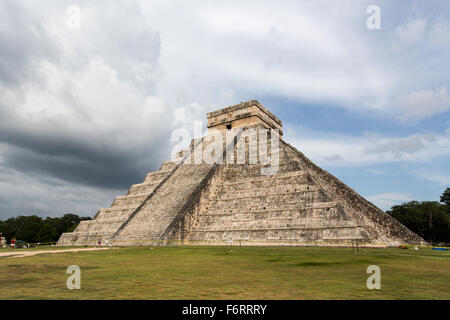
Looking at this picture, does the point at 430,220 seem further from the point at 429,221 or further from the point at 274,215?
the point at 274,215

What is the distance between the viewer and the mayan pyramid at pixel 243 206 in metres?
15.3

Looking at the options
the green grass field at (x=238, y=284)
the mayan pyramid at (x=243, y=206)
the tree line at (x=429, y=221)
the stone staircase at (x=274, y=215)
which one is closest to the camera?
the green grass field at (x=238, y=284)

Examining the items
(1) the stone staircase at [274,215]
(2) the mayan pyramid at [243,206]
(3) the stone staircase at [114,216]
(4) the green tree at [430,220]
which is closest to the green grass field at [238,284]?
(1) the stone staircase at [274,215]

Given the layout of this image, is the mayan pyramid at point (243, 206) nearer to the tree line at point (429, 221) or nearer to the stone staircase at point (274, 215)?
the stone staircase at point (274, 215)

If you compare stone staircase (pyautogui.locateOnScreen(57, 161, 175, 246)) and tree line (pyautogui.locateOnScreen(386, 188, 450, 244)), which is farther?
tree line (pyautogui.locateOnScreen(386, 188, 450, 244))

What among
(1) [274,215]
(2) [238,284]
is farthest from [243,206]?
(2) [238,284]

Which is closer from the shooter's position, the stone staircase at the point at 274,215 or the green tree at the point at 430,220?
the stone staircase at the point at 274,215

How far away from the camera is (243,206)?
1834 cm

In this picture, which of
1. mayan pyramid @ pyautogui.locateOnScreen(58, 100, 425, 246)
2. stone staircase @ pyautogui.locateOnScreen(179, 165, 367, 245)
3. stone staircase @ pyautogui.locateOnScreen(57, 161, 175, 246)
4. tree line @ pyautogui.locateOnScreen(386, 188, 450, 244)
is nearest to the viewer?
stone staircase @ pyautogui.locateOnScreen(179, 165, 367, 245)

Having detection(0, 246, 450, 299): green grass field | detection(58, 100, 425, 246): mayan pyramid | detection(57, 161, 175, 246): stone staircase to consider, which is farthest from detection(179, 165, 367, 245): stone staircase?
detection(0, 246, 450, 299): green grass field

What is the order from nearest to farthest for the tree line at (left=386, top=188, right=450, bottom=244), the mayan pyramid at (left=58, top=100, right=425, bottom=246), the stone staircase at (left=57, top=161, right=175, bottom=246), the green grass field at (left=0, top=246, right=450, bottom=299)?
the green grass field at (left=0, top=246, right=450, bottom=299), the mayan pyramid at (left=58, top=100, right=425, bottom=246), the stone staircase at (left=57, top=161, right=175, bottom=246), the tree line at (left=386, top=188, right=450, bottom=244)

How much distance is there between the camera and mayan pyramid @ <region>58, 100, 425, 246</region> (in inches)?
601

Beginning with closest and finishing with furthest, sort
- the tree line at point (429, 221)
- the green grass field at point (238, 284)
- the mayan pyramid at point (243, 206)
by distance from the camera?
the green grass field at point (238, 284)
the mayan pyramid at point (243, 206)
the tree line at point (429, 221)

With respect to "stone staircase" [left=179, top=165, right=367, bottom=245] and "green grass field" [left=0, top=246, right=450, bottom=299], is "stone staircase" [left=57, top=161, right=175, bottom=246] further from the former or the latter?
"green grass field" [left=0, top=246, right=450, bottom=299]
